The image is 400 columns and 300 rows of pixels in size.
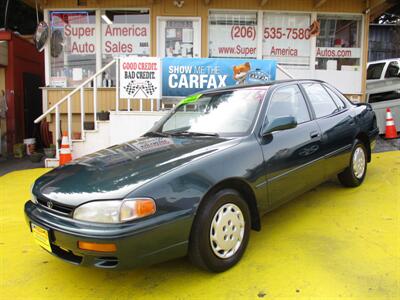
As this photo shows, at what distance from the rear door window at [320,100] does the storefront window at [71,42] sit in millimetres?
5951

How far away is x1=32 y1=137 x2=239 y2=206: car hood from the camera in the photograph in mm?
2740

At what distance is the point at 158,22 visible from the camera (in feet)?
29.4

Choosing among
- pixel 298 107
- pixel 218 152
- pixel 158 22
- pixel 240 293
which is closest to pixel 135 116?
pixel 158 22

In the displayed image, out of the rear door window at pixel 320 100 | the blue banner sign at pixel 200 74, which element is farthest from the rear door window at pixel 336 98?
the blue banner sign at pixel 200 74

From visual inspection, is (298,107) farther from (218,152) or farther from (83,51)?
(83,51)

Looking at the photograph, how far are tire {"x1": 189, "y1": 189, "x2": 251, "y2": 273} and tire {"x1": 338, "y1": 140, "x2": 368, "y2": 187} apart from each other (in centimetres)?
234

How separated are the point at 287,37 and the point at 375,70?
3.48 meters

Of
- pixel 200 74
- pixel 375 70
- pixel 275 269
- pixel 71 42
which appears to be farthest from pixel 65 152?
pixel 375 70

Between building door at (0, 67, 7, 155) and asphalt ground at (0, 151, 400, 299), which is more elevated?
building door at (0, 67, 7, 155)

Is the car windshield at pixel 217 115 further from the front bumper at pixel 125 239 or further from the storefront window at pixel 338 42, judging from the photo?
the storefront window at pixel 338 42

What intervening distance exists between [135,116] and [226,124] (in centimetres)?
371

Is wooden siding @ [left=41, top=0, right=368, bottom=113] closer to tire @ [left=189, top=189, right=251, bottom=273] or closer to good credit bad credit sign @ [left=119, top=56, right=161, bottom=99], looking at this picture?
good credit bad credit sign @ [left=119, top=56, right=161, bottom=99]

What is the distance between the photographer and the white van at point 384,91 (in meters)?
9.50

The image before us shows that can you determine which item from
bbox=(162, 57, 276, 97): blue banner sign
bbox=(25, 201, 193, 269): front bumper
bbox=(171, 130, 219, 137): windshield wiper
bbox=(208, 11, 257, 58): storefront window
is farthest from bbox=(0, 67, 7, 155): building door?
bbox=(25, 201, 193, 269): front bumper
